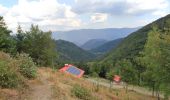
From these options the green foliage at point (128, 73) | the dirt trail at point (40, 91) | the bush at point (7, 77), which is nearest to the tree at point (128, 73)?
the green foliage at point (128, 73)

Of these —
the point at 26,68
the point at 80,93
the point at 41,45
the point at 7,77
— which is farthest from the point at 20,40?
the point at 7,77

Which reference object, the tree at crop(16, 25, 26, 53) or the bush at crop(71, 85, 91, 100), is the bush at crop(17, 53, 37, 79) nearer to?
the bush at crop(71, 85, 91, 100)

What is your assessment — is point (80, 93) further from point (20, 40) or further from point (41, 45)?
point (41, 45)

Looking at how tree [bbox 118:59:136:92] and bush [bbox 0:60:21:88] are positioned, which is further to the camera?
tree [bbox 118:59:136:92]

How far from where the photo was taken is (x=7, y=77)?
17.6m

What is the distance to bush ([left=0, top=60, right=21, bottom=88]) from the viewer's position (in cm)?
1716

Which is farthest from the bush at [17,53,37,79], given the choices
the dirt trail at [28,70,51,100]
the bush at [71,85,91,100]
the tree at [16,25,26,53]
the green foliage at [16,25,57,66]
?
the green foliage at [16,25,57,66]

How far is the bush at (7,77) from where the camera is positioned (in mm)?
17156

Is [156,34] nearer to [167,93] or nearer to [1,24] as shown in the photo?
[167,93]

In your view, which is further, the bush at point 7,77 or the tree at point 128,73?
the tree at point 128,73

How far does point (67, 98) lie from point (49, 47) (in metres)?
51.9

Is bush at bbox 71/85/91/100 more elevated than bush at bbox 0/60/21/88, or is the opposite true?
bush at bbox 0/60/21/88

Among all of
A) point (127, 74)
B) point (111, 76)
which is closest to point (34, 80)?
point (127, 74)

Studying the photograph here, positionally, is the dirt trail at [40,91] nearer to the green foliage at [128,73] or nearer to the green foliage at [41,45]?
the green foliage at [41,45]
